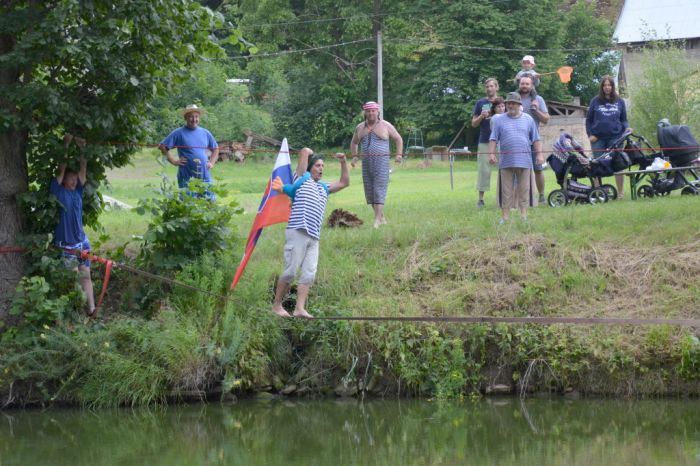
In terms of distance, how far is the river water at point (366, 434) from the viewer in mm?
9516

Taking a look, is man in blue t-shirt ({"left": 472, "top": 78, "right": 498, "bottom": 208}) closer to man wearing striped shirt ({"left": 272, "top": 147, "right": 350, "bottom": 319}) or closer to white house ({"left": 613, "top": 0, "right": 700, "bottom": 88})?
man wearing striped shirt ({"left": 272, "top": 147, "right": 350, "bottom": 319})

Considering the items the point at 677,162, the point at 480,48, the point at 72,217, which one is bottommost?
the point at 72,217

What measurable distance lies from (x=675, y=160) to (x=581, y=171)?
4.38 ft

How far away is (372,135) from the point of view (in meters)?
14.6

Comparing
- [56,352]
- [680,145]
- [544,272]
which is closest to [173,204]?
[56,352]

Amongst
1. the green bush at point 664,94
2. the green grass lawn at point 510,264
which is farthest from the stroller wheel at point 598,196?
the green bush at point 664,94

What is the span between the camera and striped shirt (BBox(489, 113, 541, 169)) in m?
14.0

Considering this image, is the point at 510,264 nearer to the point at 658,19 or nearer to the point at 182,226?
the point at 182,226

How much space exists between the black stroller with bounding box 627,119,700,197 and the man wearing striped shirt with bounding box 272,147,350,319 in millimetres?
5917

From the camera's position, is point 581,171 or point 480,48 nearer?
point 581,171

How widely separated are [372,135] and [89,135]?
13.0ft

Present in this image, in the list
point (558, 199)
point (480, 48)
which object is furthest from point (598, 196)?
point (480, 48)

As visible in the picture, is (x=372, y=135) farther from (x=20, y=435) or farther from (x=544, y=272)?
(x=20, y=435)

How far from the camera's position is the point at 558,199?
15758mm
